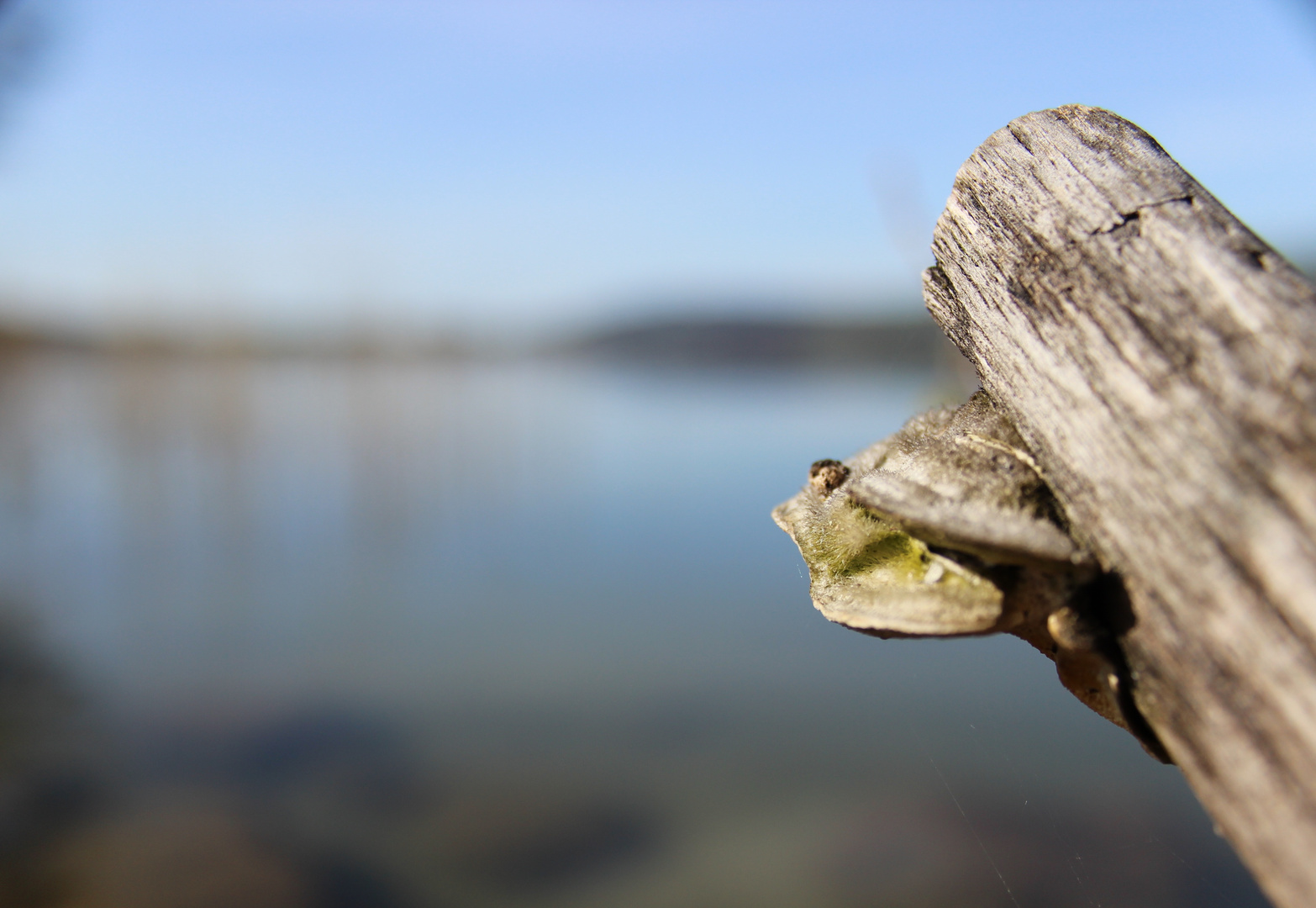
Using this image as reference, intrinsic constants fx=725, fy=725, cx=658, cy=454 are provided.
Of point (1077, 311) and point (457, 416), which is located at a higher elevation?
point (457, 416)

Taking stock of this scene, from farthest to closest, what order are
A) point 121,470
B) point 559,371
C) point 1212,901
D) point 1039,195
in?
point 559,371
point 121,470
point 1212,901
point 1039,195

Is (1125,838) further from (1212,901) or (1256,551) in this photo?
(1256,551)

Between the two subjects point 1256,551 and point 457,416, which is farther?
point 457,416

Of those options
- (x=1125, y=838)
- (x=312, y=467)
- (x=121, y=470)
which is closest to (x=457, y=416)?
(x=312, y=467)

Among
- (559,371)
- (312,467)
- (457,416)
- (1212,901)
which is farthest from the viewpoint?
(559,371)

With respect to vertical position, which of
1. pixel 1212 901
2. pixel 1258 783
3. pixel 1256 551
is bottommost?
pixel 1212 901
